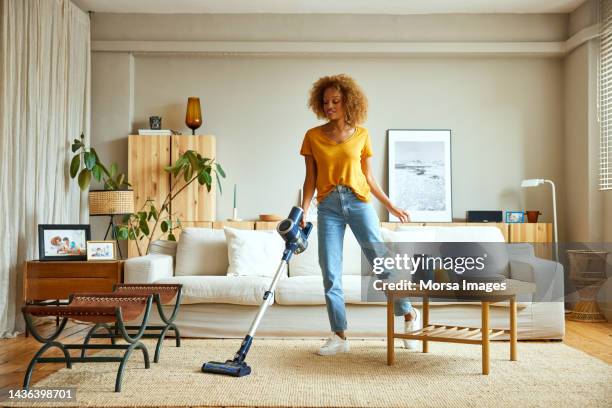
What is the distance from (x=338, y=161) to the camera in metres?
3.22

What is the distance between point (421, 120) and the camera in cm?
569

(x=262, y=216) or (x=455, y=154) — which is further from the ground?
(x=455, y=154)

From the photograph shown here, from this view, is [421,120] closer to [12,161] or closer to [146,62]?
[146,62]

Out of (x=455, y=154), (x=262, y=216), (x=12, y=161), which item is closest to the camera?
(x=12, y=161)

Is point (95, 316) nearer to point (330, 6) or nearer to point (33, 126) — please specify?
point (33, 126)

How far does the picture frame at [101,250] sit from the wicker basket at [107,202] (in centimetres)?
59

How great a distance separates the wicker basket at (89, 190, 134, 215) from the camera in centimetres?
489

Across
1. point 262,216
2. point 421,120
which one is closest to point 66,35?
point 262,216

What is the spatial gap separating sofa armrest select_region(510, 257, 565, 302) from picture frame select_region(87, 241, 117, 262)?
2.72 metres

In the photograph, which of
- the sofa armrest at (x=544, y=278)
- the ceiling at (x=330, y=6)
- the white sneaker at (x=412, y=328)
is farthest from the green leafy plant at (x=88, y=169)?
the sofa armrest at (x=544, y=278)

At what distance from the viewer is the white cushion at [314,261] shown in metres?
4.35

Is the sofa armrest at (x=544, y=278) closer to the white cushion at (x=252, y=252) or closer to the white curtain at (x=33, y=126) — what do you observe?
the white cushion at (x=252, y=252)

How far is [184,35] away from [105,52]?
2.39 ft

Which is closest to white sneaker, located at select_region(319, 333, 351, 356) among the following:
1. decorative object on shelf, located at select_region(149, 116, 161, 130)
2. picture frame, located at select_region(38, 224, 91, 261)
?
picture frame, located at select_region(38, 224, 91, 261)
